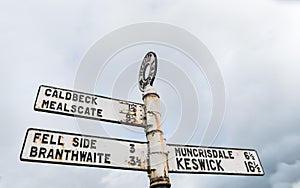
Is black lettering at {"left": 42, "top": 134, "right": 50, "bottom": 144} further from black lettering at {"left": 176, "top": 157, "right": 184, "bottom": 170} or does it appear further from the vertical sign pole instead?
black lettering at {"left": 176, "top": 157, "right": 184, "bottom": 170}

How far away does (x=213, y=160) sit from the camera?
3346mm

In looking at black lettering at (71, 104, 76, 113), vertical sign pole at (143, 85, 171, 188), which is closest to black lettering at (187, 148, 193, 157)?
vertical sign pole at (143, 85, 171, 188)

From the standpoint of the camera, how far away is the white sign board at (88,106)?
305cm

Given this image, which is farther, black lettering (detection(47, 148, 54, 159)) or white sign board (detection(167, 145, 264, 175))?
white sign board (detection(167, 145, 264, 175))

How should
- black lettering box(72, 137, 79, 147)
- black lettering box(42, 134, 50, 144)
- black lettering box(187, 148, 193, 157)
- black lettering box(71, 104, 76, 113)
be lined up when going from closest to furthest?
black lettering box(42, 134, 50, 144) → black lettering box(72, 137, 79, 147) → black lettering box(71, 104, 76, 113) → black lettering box(187, 148, 193, 157)

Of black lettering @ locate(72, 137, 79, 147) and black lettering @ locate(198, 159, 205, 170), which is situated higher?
black lettering @ locate(72, 137, 79, 147)

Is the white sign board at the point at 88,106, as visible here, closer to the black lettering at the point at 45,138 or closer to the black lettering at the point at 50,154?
the black lettering at the point at 45,138

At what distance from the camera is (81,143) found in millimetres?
2898

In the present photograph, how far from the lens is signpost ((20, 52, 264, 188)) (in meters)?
2.76

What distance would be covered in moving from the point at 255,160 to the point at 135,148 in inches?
71.5

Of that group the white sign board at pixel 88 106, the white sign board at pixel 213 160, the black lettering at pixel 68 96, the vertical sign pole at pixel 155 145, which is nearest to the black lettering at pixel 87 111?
the white sign board at pixel 88 106

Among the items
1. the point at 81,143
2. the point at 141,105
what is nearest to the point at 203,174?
the point at 141,105

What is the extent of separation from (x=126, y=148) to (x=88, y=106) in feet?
2.47

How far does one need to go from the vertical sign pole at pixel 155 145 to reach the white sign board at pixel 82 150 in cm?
11
